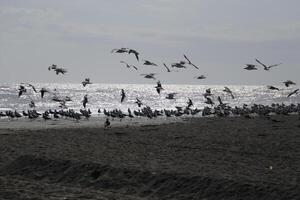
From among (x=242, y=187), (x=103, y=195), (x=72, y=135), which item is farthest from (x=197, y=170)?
(x=72, y=135)

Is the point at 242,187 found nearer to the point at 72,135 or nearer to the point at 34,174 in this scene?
the point at 34,174

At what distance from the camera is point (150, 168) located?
18.1 m

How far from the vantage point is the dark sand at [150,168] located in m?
15.1

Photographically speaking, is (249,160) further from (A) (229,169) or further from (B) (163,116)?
(B) (163,116)

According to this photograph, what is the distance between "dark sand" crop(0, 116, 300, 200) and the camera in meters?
15.1

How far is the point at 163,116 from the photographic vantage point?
61688 mm

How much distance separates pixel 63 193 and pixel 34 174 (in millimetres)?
4858

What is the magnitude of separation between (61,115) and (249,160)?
37.4 metres

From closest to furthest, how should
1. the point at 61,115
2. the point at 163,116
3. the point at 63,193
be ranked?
the point at 63,193 → the point at 61,115 → the point at 163,116

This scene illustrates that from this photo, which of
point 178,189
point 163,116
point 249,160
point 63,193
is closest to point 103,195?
point 63,193

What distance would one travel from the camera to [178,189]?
52.9ft

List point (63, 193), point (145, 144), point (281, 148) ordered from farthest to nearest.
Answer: point (145, 144), point (281, 148), point (63, 193)

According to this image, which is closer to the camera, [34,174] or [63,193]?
[63,193]

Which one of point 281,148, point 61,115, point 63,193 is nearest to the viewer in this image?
point 63,193
